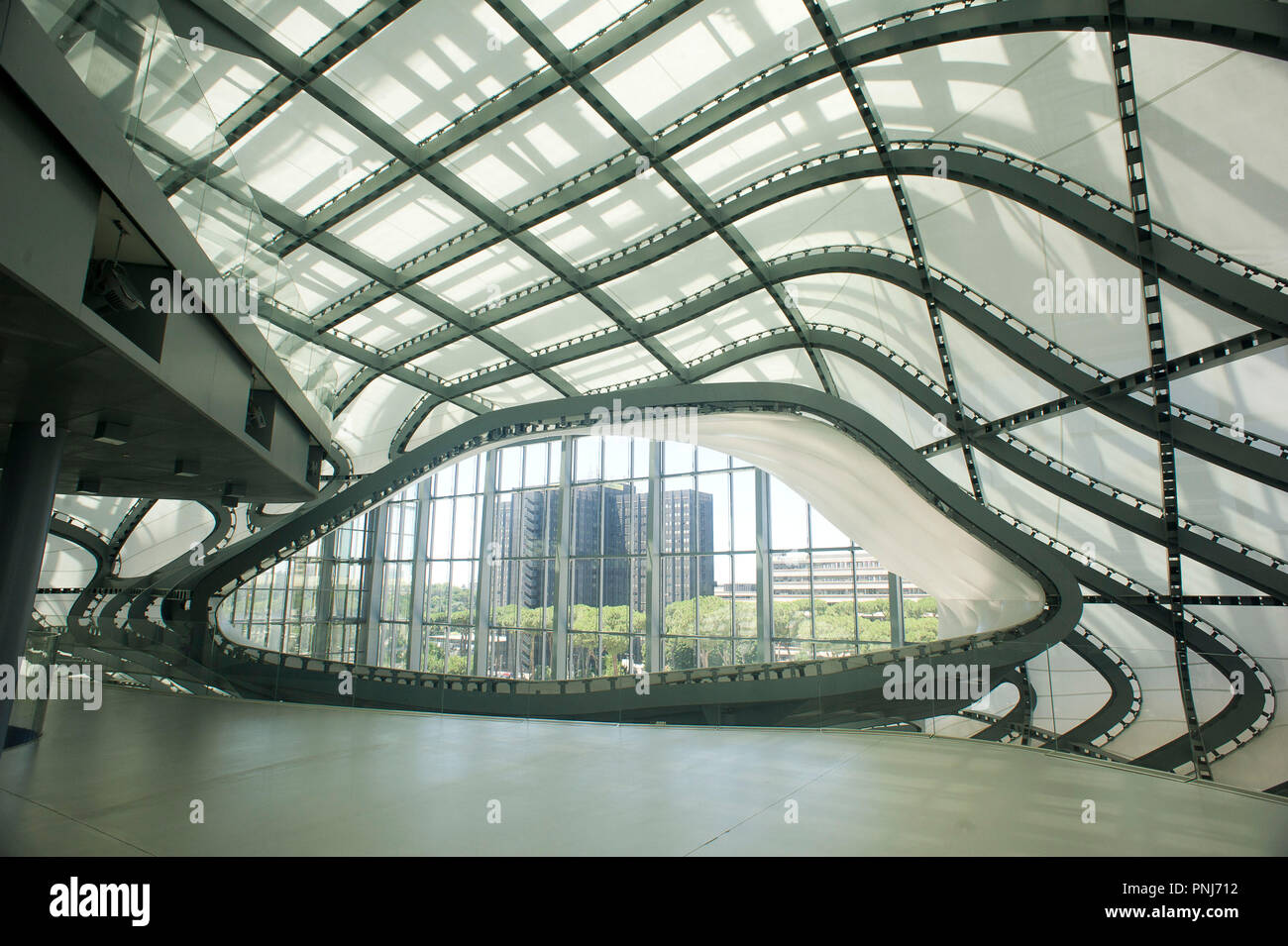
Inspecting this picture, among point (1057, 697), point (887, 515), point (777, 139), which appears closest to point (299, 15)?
point (777, 139)

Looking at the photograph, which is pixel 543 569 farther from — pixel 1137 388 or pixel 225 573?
pixel 1137 388

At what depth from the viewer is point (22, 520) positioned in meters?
8.59

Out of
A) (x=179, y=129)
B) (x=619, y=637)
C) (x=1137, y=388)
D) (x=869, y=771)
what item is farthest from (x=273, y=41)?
(x=619, y=637)

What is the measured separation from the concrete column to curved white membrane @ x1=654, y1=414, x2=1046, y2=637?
1350cm

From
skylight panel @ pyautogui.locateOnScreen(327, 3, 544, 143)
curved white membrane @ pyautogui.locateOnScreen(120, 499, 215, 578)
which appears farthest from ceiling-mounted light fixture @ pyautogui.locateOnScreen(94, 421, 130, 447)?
curved white membrane @ pyautogui.locateOnScreen(120, 499, 215, 578)

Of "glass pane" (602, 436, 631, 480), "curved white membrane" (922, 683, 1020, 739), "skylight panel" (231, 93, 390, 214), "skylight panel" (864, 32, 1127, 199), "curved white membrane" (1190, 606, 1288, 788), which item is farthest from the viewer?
"glass pane" (602, 436, 631, 480)

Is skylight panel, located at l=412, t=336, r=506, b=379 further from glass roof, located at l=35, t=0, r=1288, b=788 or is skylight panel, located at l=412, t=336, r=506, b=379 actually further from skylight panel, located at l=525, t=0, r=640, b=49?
skylight panel, located at l=525, t=0, r=640, b=49

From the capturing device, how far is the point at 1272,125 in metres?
11.2

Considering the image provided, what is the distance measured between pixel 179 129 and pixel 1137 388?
62.9ft

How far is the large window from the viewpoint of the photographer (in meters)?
31.5

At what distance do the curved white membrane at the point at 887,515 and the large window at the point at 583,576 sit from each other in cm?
573

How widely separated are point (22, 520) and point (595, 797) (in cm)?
824

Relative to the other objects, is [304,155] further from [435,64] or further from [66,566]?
[66,566]

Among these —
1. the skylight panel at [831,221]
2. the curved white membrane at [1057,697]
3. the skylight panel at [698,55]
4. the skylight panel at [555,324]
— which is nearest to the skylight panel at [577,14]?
the skylight panel at [698,55]
